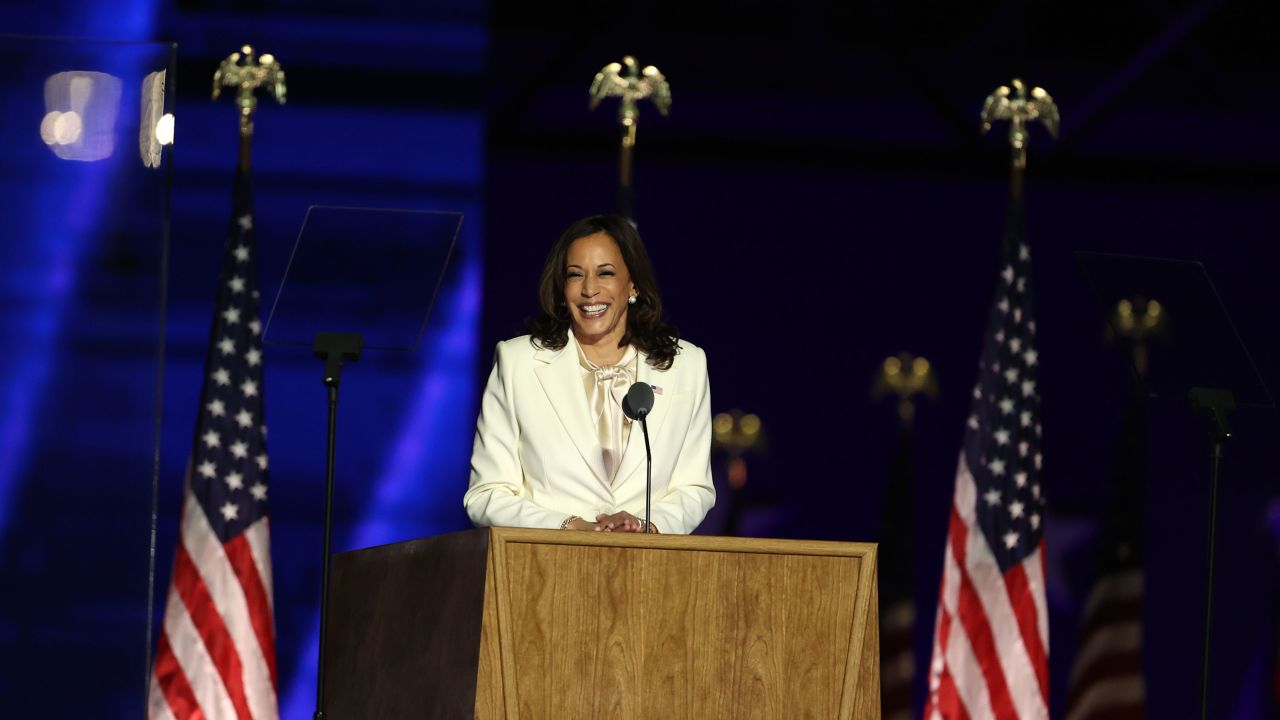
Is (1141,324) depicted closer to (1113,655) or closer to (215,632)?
(215,632)

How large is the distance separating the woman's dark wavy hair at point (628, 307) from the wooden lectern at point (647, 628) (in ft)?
2.48

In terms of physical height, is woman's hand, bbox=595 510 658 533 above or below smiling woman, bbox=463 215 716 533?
below

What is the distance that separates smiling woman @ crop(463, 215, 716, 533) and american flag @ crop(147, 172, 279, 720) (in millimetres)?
2418

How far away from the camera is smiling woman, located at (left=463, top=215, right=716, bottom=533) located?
3.47 m

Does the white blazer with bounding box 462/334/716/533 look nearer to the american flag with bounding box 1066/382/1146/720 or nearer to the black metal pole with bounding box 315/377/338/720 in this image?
the black metal pole with bounding box 315/377/338/720

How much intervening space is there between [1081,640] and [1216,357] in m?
3.11

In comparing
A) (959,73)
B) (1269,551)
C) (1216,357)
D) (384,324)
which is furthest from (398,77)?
(1269,551)

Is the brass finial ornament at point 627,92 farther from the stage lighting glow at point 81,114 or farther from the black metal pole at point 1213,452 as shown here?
the stage lighting glow at point 81,114

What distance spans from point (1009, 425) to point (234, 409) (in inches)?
106

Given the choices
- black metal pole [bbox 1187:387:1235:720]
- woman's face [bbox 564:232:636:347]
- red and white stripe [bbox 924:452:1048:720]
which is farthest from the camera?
red and white stripe [bbox 924:452:1048:720]

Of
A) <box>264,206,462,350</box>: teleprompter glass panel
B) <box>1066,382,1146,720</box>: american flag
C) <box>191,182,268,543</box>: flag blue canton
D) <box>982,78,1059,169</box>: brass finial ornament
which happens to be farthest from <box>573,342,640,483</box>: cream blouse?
<box>1066,382,1146,720</box>: american flag

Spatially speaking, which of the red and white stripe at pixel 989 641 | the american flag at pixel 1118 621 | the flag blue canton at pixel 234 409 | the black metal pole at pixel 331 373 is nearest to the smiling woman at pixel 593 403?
the black metal pole at pixel 331 373

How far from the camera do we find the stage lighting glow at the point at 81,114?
8.46 feet

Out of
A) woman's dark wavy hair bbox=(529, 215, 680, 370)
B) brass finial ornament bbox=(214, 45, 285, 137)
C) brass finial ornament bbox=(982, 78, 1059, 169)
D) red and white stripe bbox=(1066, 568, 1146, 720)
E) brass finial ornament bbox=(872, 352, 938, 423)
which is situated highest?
brass finial ornament bbox=(982, 78, 1059, 169)
